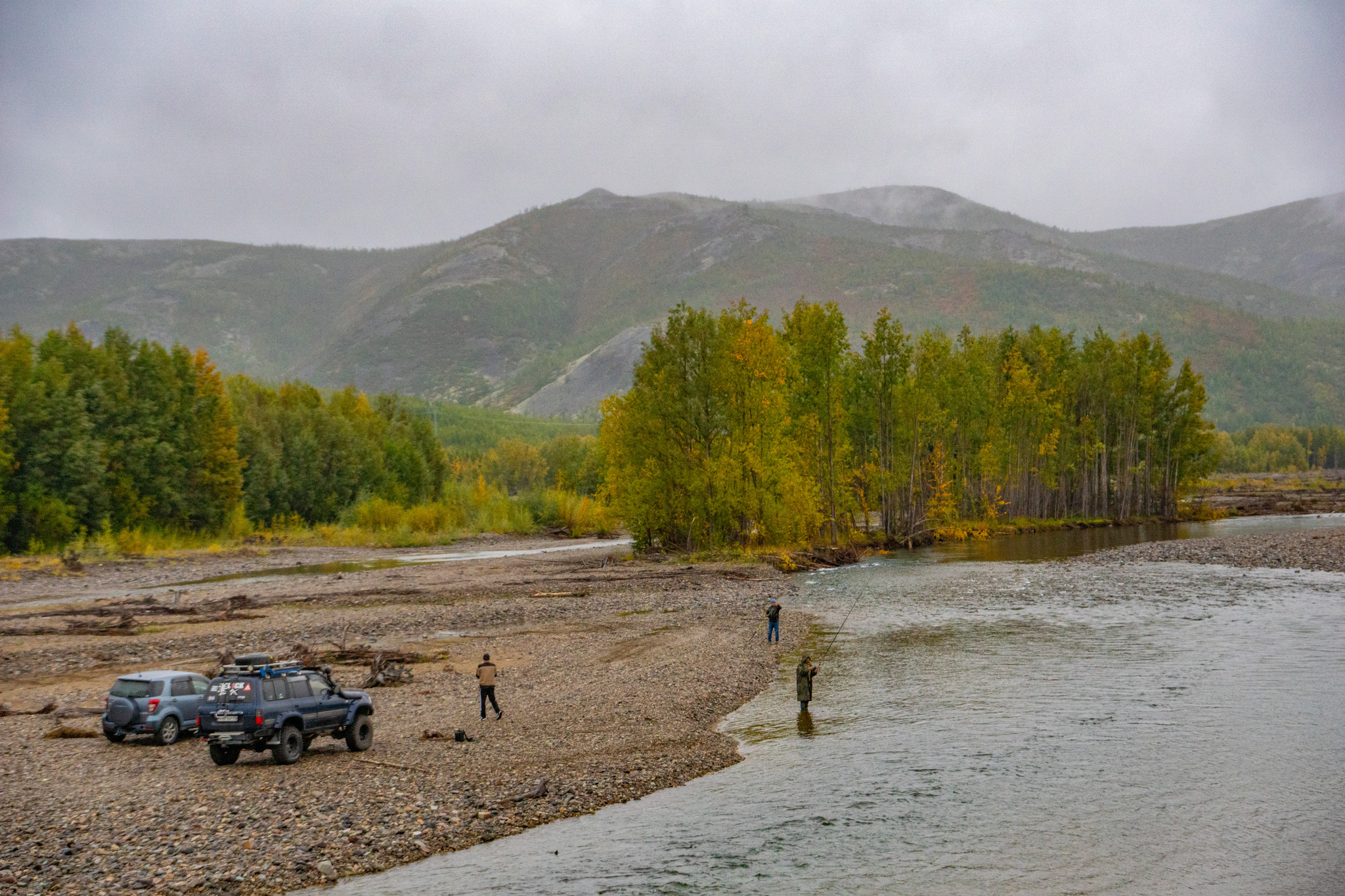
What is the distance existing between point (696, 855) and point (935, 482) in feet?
246

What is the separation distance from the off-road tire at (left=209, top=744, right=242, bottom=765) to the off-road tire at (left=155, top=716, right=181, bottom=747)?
2798 millimetres

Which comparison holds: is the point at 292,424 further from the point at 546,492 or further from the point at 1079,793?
the point at 1079,793

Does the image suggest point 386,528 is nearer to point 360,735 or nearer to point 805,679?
point 360,735

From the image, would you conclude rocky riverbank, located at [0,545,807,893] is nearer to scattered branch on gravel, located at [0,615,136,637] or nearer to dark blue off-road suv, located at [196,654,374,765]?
dark blue off-road suv, located at [196,654,374,765]

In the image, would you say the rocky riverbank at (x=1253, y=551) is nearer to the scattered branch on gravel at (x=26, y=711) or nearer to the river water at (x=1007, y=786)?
the river water at (x=1007, y=786)

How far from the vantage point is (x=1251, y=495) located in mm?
137125

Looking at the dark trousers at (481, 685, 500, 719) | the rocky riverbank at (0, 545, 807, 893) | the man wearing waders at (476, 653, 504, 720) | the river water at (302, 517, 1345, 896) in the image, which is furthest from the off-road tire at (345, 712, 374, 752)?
the river water at (302, 517, 1345, 896)

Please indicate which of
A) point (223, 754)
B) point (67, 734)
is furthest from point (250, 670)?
point (67, 734)

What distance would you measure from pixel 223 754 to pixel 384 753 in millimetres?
3468

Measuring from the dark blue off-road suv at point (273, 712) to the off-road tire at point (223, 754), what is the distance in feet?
0.05

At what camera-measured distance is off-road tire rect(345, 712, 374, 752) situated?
21.4 m

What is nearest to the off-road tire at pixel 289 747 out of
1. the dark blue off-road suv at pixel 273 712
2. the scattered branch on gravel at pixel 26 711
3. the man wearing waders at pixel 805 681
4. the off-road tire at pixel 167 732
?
the dark blue off-road suv at pixel 273 712

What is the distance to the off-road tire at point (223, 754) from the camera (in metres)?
20.1

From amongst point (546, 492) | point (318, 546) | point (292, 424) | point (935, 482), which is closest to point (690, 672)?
point (935, 482)
